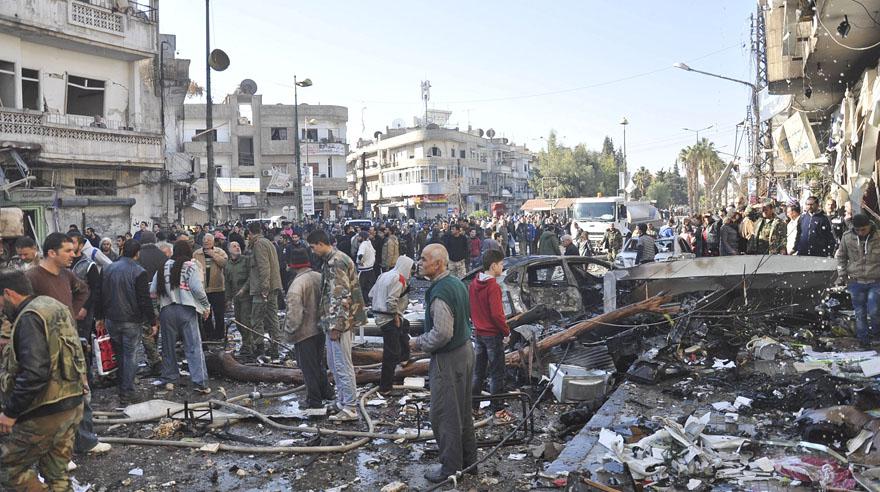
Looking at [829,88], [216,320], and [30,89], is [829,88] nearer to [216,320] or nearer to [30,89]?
[216,320]

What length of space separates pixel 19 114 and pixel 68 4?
3.81 metres

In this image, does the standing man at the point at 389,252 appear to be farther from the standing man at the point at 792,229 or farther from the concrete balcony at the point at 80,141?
the concrete balcony at the point at 80,141

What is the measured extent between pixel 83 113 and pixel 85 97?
0.53 meters

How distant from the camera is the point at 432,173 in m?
69.9

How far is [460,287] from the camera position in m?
5.49

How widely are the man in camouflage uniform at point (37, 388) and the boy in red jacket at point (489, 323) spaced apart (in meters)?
3.82

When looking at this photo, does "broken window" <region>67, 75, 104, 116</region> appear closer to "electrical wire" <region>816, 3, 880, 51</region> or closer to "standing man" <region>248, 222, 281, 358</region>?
"standing man" <region>248, 222, 281, 358</region>

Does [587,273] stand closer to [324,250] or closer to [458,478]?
[324,250]

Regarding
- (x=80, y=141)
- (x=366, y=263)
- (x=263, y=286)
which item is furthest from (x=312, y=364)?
(x=80, y=141)

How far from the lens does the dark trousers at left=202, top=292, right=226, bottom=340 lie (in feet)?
36.1

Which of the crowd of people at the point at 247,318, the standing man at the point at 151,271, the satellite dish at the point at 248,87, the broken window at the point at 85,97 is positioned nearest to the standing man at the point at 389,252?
the crowd of people at the point at 247,318

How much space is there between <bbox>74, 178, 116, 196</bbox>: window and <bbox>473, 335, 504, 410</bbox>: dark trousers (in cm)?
1881

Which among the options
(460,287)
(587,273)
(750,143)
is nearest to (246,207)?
(750,143)

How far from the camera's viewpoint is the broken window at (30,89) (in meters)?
21.0
